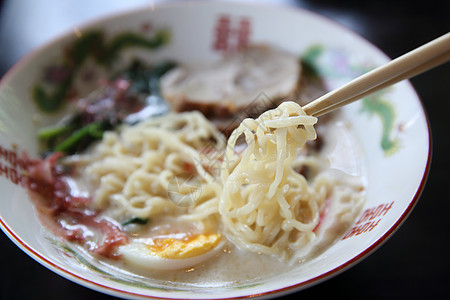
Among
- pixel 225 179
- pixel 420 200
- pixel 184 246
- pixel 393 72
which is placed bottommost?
pixel 420 200

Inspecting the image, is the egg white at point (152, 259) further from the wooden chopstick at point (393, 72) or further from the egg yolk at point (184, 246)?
the wooden chopstick at point (393, 72)

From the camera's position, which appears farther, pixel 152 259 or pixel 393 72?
pixel 152 259

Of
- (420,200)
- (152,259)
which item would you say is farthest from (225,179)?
(420,200)

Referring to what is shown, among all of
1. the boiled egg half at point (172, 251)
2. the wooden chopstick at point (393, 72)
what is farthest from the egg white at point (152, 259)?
the wooden chopstick at point (393, 72)

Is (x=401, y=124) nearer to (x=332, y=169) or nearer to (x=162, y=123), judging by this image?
(x=332, y=169)

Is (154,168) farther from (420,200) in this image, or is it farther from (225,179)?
(420,200)

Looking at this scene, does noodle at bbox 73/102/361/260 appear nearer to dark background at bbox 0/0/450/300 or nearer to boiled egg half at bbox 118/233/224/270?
boiled egg half at bbox 118/233/224/270
